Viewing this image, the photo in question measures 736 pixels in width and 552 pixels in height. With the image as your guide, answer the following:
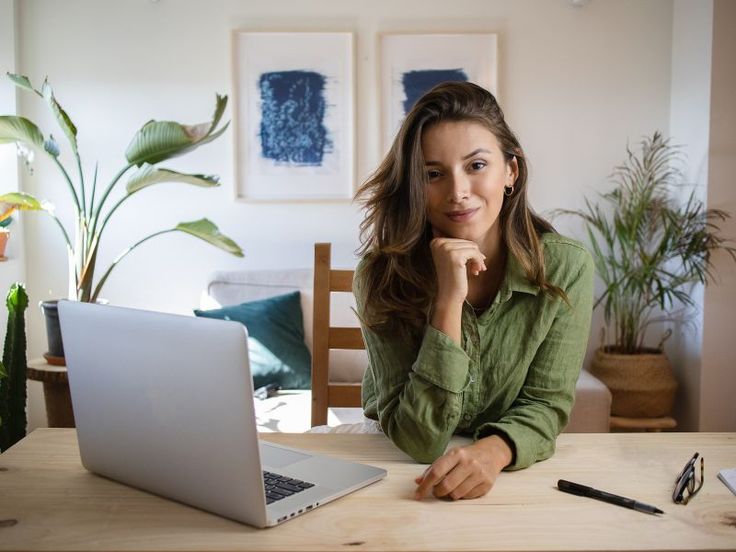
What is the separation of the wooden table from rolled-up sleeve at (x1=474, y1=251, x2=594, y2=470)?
0.11 m

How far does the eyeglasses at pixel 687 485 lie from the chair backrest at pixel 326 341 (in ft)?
3.31

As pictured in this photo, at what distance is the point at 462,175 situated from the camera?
151 centimetres

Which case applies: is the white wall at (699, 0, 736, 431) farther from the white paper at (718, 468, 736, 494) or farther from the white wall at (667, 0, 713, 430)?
the white paper at (718, 468, 736, 494)

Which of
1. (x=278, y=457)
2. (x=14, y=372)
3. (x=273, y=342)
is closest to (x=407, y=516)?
(x=278, y=457)

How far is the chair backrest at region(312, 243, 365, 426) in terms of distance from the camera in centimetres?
203

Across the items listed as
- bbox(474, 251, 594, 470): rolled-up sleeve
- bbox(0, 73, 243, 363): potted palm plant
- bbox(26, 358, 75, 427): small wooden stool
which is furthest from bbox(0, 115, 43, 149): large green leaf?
bbox(474, 251, 594, 470): rolled-up sleeve

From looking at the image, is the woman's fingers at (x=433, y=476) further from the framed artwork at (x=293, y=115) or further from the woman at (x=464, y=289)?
the framed artwork at (x=293, y=115)

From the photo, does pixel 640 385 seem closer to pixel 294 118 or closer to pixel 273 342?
pixel 273 342

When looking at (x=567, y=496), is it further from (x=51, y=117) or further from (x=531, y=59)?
(x=51, y=117)

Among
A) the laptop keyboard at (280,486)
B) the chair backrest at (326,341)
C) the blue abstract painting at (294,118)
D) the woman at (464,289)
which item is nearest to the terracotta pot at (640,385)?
the blue abstract painting at (294,118)

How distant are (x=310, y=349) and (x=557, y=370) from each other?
213 cm

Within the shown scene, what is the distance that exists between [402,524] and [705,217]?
2.86 m

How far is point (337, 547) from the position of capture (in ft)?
3.05

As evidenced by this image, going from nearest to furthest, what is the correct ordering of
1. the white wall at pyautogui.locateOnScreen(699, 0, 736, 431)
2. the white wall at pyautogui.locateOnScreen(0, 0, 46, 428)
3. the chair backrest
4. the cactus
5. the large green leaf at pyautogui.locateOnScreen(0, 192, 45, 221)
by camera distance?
the chair backrest < the cactus < the large green leaf at pyautogui.locateOnScreen(0, 192, 45, 221) < the white wall at pyautogui.locateOnScreen(699, 0, 736, 431) < the white wall at pyautogui.locateOnScreen(0, 0, 46, 428)
